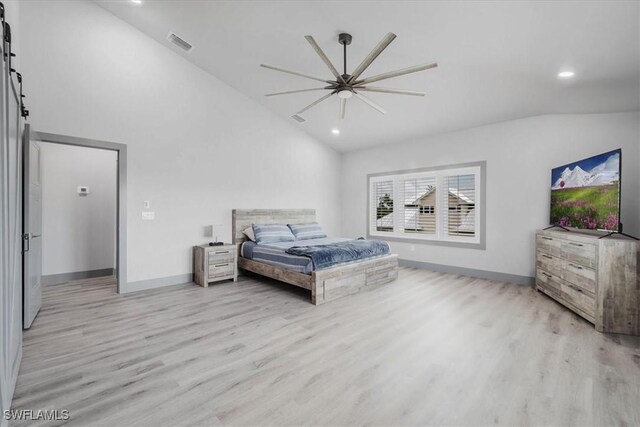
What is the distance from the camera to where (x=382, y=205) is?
6.89 metres

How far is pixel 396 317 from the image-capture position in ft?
11.1

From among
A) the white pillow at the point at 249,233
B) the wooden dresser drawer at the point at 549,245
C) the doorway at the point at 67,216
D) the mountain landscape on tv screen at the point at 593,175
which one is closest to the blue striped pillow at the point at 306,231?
the white pillow at the point at 249,233

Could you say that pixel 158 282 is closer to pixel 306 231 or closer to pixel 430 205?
pixel 306 231

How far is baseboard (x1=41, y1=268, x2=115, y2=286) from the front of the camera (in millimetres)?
4805

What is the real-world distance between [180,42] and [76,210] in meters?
3.47

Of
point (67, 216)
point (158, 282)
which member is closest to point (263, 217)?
point (158, 282)

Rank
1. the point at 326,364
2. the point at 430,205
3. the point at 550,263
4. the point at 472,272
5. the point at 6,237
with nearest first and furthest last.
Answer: the point at 6,237 → the point at 326,364 → the point at 550,263 → the point at 472,272 → the point at 430,205

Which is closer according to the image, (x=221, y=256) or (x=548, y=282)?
(x=548, y=282)

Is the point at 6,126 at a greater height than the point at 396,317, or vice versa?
the point at 6,126

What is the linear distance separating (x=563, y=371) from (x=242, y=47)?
17.0 ft

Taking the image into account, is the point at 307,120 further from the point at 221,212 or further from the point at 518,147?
the point at 518,147

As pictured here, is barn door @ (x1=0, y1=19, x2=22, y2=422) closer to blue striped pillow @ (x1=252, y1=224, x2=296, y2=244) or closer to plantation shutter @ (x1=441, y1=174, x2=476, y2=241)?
blue striped pillow @ (x1=252, y1=224, x2=296, y2=244)

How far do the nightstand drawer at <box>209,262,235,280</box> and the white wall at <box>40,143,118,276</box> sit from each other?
7.63ft

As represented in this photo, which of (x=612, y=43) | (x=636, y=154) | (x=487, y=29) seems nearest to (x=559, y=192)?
(x=636, y=154)
